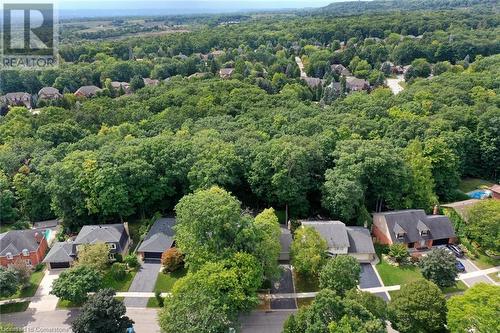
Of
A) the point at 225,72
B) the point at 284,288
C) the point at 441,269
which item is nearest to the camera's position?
the point at 441,269

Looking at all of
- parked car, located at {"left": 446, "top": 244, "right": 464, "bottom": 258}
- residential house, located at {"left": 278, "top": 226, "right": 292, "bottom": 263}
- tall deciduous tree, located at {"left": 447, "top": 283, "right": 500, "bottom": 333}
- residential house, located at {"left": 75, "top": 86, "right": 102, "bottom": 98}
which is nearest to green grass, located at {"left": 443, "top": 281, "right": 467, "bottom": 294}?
parked car, located at {"left": 446, "top": 244, "right": 464, "bottom": 258}

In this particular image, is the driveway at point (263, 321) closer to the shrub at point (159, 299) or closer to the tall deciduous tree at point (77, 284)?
the shrub at point (159, 299)

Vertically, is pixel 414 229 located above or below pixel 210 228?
below

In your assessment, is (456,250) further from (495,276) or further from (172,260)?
(172,260)

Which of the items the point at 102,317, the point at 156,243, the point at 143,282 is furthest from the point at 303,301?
the point at 102,317

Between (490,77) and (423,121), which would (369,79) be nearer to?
(490,77)

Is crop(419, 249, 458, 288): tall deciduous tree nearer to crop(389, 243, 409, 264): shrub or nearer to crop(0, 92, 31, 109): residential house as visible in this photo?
crop(389, 243, 409, 264): shrub
